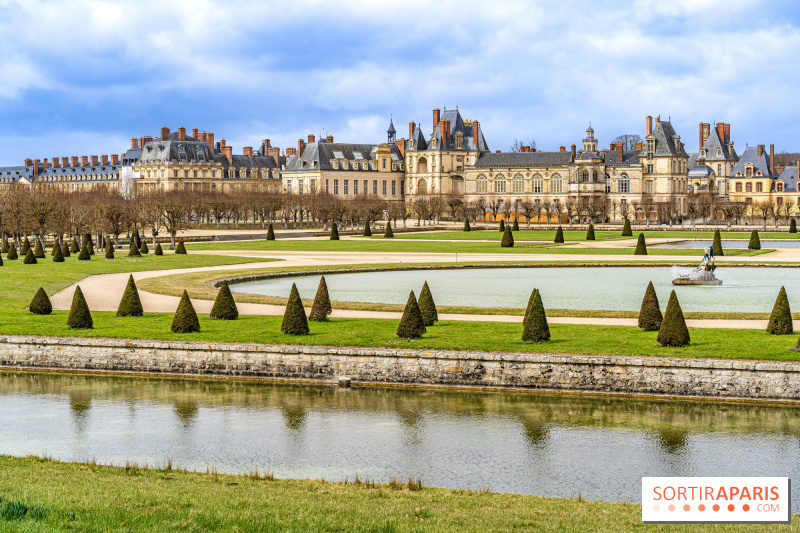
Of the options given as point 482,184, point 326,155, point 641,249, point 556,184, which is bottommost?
point 641,249

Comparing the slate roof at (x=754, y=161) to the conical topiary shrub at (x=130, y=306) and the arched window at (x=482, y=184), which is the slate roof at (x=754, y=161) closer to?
the arched window at (x=482, y=184)

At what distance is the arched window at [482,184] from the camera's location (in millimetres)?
118062

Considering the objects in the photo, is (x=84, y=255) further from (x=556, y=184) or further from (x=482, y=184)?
(x=482, y=184)

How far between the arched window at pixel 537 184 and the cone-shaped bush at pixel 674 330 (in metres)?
97.0

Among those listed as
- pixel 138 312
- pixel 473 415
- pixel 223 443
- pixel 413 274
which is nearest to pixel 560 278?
pixel 413 274

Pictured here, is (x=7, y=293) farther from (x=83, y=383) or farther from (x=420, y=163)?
(x=420, y=163)

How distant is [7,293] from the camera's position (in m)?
29.6

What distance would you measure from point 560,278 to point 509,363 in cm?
1733

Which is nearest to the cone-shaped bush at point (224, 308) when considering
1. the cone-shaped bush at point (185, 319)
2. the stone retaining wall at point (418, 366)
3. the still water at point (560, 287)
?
the cone-shaped bush at point (185, 319)

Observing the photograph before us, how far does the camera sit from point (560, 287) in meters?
31.8

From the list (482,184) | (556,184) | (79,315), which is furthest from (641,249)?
(482,184)

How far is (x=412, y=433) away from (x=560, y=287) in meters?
17.1

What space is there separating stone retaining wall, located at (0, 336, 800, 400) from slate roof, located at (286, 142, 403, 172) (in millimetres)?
96786

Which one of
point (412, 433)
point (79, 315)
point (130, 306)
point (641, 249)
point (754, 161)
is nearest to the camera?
point (412, 433)
